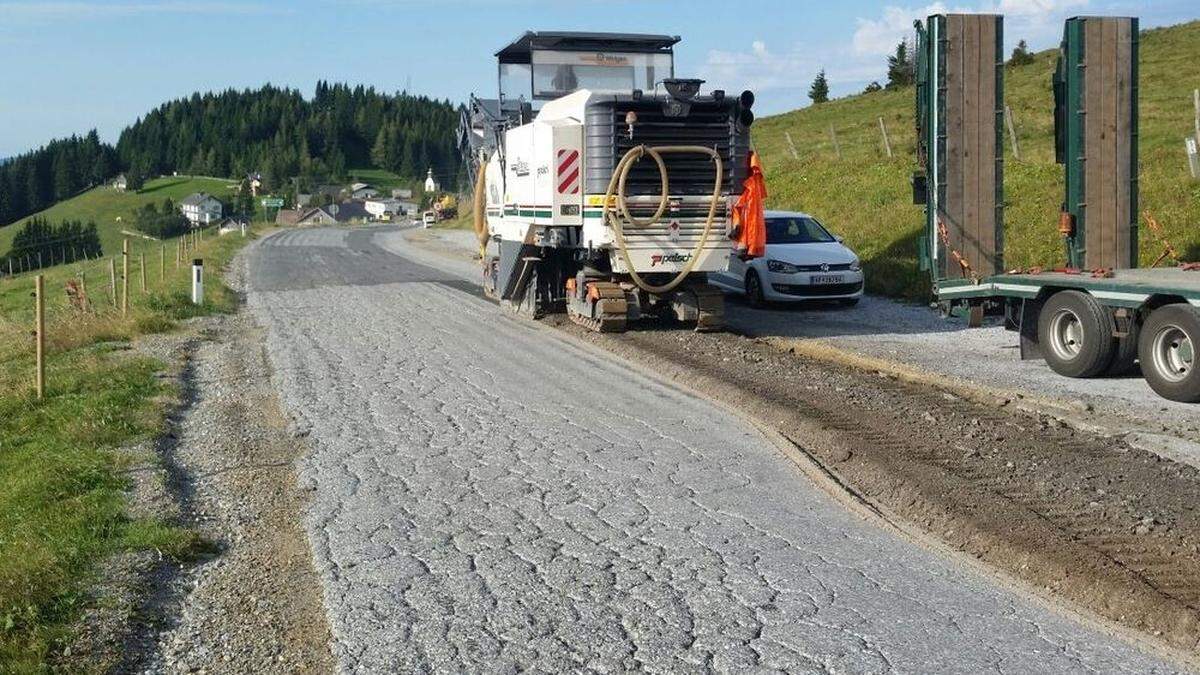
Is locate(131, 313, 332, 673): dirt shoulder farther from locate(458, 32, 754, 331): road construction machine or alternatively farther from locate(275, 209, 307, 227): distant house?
locate(275, 209, 307, 227): distant house

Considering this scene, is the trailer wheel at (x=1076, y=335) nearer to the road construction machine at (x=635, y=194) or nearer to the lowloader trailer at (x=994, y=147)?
the lowloader trailer at (x=994, y=147)

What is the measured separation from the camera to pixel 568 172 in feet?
49.4

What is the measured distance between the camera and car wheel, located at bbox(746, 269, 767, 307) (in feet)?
61.3

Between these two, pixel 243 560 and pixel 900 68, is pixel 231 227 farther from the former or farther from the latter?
pixel 243 560

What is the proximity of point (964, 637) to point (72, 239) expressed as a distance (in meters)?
98.8

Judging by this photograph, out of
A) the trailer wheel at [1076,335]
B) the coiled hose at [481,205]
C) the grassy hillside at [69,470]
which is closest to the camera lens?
the grassy hillside at [69,470]

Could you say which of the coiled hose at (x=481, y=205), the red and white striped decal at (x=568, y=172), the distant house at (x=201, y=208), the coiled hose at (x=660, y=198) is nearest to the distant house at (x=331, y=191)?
the distant house at (x=201, y=208)

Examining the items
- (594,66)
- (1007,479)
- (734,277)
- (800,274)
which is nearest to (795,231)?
(734,277)

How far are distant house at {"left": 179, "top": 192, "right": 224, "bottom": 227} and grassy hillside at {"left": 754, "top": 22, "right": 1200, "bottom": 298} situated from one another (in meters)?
107

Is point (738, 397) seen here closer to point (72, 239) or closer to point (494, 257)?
point (494, 257)

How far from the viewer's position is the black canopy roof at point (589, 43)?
18.4 meters

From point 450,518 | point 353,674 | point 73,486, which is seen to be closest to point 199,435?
A: point 73,486

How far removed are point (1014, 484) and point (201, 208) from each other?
150454 mm

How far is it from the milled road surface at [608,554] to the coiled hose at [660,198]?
10.7ft
